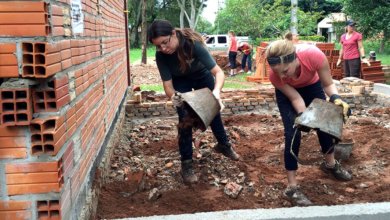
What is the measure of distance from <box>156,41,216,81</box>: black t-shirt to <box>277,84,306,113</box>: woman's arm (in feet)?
2.42

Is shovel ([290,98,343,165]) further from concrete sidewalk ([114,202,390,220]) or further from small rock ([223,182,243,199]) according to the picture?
small rock ([223,182,243,199])

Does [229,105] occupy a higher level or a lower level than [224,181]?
higher

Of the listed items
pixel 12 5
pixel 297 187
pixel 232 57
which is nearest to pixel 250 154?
pixel 297 187

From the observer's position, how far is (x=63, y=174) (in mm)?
2307

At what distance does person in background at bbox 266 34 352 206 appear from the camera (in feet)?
10.9

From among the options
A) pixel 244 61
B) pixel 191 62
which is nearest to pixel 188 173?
pixel 191 62

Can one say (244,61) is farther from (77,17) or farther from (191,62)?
(77,17)

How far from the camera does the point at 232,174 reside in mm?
4465

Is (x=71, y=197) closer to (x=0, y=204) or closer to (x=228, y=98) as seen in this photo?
(x=0, y=204)

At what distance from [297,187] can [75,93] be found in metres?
2.16

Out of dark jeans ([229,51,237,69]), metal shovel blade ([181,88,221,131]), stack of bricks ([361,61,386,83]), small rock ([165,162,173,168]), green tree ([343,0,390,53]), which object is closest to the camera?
metal shovel blade ([181,88,221,131])

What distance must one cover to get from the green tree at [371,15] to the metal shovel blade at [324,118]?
11.6m

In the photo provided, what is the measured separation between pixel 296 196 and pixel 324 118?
0.78m

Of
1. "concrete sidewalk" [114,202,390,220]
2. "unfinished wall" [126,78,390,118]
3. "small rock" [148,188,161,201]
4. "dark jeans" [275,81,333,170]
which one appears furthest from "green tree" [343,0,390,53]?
"concrete sidewalk" [114,202,390,220]
